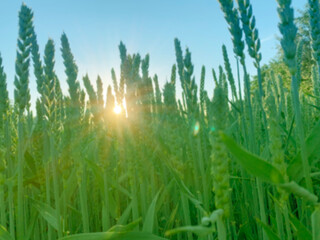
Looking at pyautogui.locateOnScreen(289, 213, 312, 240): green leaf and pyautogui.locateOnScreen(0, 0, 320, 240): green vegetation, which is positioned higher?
pyautogui.locateOnScreen(0, 0, 320, 240): green vegetation

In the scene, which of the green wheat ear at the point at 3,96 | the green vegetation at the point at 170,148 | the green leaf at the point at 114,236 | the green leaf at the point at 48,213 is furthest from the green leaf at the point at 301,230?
the green wheat ear at the point at 3,96

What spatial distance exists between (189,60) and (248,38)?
7.5 inches

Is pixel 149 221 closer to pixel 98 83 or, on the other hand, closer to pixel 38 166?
pixel 38 166

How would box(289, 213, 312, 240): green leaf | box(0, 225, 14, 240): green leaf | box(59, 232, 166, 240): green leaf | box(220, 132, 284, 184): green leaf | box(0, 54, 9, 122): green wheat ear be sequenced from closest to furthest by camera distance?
box(220, 132, 284, 184): green leaf, box(289, 213, 312, 240): green leaf, box(59, 232, 166, 240): green leaf, box(0, 225, 14, 240): green leaf, box(0, 54, 9, 122): green wheat ear

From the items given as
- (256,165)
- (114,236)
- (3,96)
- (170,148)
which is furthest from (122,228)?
(3,96)

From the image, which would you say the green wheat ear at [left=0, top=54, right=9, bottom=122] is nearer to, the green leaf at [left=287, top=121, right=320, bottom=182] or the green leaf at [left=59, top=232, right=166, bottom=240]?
the green leaf at [left=59, top=232, right=166, bottom=240]

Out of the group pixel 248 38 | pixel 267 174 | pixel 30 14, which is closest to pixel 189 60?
pixel 248 38

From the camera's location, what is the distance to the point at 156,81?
229cm

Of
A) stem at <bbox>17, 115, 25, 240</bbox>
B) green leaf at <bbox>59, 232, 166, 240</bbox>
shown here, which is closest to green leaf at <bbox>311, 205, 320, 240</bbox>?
green leaf at <bbox>59, 232, 166, 240</bbox>

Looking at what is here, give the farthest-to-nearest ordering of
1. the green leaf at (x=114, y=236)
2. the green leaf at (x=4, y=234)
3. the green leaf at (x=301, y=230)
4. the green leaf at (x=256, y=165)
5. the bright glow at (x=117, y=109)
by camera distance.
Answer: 1. the bright glow at (x=117, y=109)
2. the green leaf at (x=4, y=234)
3. the green leaf at (x=114, y=236)
4. the green leaf at (x=301, y=230)
5. the green leaf at (x=256, y=165)

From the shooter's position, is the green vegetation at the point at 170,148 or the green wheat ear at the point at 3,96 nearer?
the green vegetation at the point at 170,148

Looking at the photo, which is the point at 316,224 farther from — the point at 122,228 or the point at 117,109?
the point at 117,109

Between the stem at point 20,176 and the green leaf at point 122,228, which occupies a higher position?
the stem at point 20,176

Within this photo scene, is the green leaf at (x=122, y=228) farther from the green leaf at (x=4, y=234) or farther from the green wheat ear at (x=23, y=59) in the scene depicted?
the green wheat ear at (x=23, y=59)
